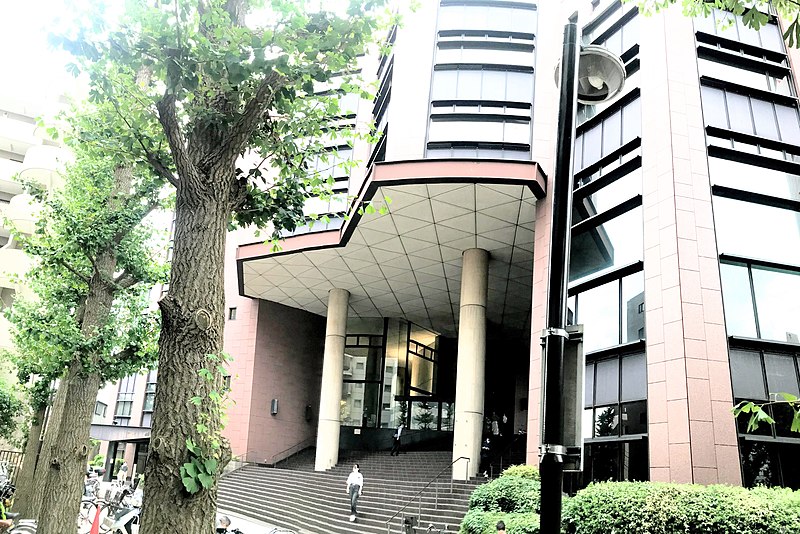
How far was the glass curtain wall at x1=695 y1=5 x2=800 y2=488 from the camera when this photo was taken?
12.2m

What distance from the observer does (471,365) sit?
1953 centimetres

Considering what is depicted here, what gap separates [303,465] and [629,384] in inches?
703

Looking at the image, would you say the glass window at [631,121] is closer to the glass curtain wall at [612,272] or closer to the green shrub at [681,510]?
the glass curtain wall at [612,272]

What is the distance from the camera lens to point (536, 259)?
17.3m

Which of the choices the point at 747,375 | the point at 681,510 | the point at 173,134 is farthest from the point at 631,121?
the point at 173,134

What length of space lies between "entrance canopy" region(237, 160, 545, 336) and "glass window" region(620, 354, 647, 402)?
5.55 meters

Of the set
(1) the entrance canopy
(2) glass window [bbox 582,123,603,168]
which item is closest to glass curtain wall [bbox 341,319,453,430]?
(1) the entrance canopy

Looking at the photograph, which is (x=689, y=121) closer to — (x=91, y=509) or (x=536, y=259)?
(x=536, y=259)

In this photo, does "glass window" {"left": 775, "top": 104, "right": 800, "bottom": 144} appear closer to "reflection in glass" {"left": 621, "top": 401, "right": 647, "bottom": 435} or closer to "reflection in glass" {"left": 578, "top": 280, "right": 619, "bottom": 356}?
"reflection in glass" {"left": 578, "top": 280, "right": 619, "bottom": 356}

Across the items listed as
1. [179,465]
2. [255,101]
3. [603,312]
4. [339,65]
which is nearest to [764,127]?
[603,312]

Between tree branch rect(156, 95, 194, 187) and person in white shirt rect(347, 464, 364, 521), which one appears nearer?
tree branch rect(156, 95, 194, 187)

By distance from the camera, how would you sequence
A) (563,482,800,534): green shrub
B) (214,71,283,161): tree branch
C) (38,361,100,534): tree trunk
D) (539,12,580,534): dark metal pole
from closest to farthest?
1. (539,12,580,534): dark metal pole
2. (214,71,283,161): tree branch
3. (563,482,800,534): green shrub
4. (38,361,100,534): tree trunk

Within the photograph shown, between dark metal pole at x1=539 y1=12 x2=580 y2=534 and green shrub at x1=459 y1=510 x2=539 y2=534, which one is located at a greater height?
dark metal pole at x1=539 y1=12 x2=580 y2=534

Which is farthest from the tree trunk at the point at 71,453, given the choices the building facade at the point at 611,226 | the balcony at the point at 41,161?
the balcony at the point at 41,161
